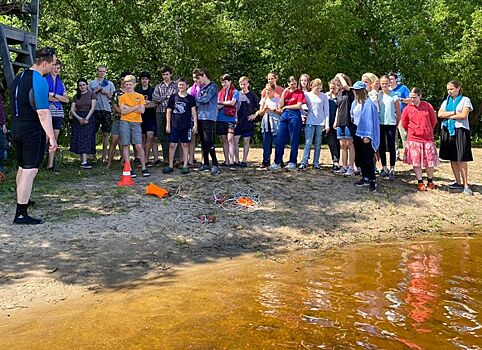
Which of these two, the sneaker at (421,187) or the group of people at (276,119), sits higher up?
the group of people at (276,119)

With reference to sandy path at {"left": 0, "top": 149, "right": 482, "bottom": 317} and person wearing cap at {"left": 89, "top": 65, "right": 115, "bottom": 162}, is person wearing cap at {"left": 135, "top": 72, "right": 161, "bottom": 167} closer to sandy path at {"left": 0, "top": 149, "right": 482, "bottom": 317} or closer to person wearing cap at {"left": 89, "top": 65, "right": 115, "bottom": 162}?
person wearing cap at {"left": 89, "top": 65, "right": 115, "bottom": 162}

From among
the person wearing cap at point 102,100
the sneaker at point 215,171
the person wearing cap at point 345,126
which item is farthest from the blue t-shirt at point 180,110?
the person wearing cap at point 345,126

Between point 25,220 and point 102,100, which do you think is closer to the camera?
point 25,220

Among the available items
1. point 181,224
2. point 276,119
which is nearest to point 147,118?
point 276,119

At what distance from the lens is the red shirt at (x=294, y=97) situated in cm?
1002

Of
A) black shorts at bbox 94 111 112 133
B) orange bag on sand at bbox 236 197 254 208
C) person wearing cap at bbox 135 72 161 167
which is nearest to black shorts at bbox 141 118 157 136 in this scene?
person wearing cap at bbox 135 72 161 167

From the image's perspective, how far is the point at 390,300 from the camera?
16.4 feet

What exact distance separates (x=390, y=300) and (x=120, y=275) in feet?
8.66

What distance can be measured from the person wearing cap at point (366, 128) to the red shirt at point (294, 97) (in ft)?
3.39

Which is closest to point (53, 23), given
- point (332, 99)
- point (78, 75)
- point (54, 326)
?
point (78, 75)

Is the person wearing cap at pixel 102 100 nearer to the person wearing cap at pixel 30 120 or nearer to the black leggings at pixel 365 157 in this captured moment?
the person wearing cap at pixel 30 120

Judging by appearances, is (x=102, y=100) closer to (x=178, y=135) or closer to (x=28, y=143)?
(x=178, y=135)

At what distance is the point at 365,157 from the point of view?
30.5ft

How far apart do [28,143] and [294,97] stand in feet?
15.9
